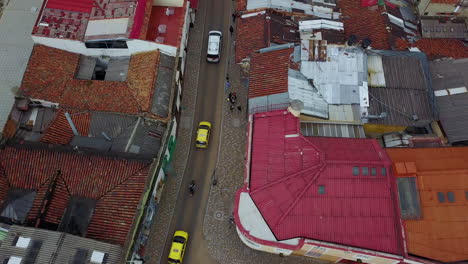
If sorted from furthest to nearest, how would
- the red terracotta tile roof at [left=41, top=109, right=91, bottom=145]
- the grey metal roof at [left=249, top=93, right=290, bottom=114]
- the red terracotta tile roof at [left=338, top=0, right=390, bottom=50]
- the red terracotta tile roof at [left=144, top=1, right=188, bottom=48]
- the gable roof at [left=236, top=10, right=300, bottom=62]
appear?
the red terracotta tile roof at [left=338, top=0, right=390, bottom=50] < the gable roof at [left=236, top=10, right=300, bottom=62] < the red terracotta tile roof at [left=144, top=1, right=188, bottom=48] < the grey metal roof at [left=249, top=93, right=290, bottom=114] < the red terracotta tile roof at [left=41, top=109, right=91, bottom=145]

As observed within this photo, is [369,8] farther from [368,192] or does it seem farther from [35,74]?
[35,74]

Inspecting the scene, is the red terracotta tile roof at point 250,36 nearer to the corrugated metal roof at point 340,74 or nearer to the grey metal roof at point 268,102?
the corrugated metal roof at point 340,74

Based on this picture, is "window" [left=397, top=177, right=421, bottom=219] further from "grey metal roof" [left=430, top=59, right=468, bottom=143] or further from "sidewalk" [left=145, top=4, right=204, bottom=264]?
"sidewalk" [left=145, top=4, right=204, bottom=264]

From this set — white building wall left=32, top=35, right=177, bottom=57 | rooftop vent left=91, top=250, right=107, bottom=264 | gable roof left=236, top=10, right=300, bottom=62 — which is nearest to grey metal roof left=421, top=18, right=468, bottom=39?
gable roof left=236, top=10, right=300, bottom=62

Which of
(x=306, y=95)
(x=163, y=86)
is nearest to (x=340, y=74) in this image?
(x=306, y=95)

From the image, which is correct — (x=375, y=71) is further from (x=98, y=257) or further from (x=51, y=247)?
(x=51, y=247)

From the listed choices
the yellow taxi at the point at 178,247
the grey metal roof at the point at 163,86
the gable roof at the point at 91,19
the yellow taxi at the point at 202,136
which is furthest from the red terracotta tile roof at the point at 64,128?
the yellow taxi at the point at 178,247

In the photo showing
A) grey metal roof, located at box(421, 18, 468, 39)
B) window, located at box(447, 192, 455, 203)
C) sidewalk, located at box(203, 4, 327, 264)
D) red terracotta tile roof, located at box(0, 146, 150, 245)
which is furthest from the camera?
grey metal roof, located at box(421, 18, 468, 39)
